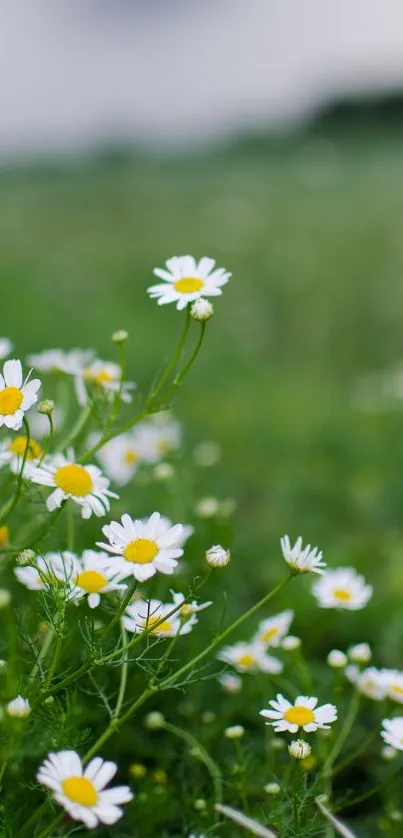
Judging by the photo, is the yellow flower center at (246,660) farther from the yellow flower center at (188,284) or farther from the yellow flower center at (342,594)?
the yellow flower center at (188,284)

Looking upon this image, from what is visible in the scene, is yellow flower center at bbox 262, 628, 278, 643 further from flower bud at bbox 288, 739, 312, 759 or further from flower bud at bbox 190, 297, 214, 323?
flower bud at bbox 190, 297, 214, 323

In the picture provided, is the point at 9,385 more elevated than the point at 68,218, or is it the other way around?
the point at 68,218

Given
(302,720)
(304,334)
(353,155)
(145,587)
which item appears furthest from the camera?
(353,155)

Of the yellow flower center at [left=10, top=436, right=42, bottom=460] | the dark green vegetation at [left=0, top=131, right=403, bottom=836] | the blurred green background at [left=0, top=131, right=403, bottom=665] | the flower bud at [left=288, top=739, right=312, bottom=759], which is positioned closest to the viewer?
the flower bud at [left=288, top=739, right=312, bottom=759]

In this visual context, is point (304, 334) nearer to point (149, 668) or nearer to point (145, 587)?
point (145, 587)

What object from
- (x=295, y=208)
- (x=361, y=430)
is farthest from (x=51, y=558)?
(x=295, y=208)

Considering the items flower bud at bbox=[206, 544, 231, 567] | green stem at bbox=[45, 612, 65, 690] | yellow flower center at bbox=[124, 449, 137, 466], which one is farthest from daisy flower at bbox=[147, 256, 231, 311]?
yellow flower center at bbox=[124, 449, 137, 466]
